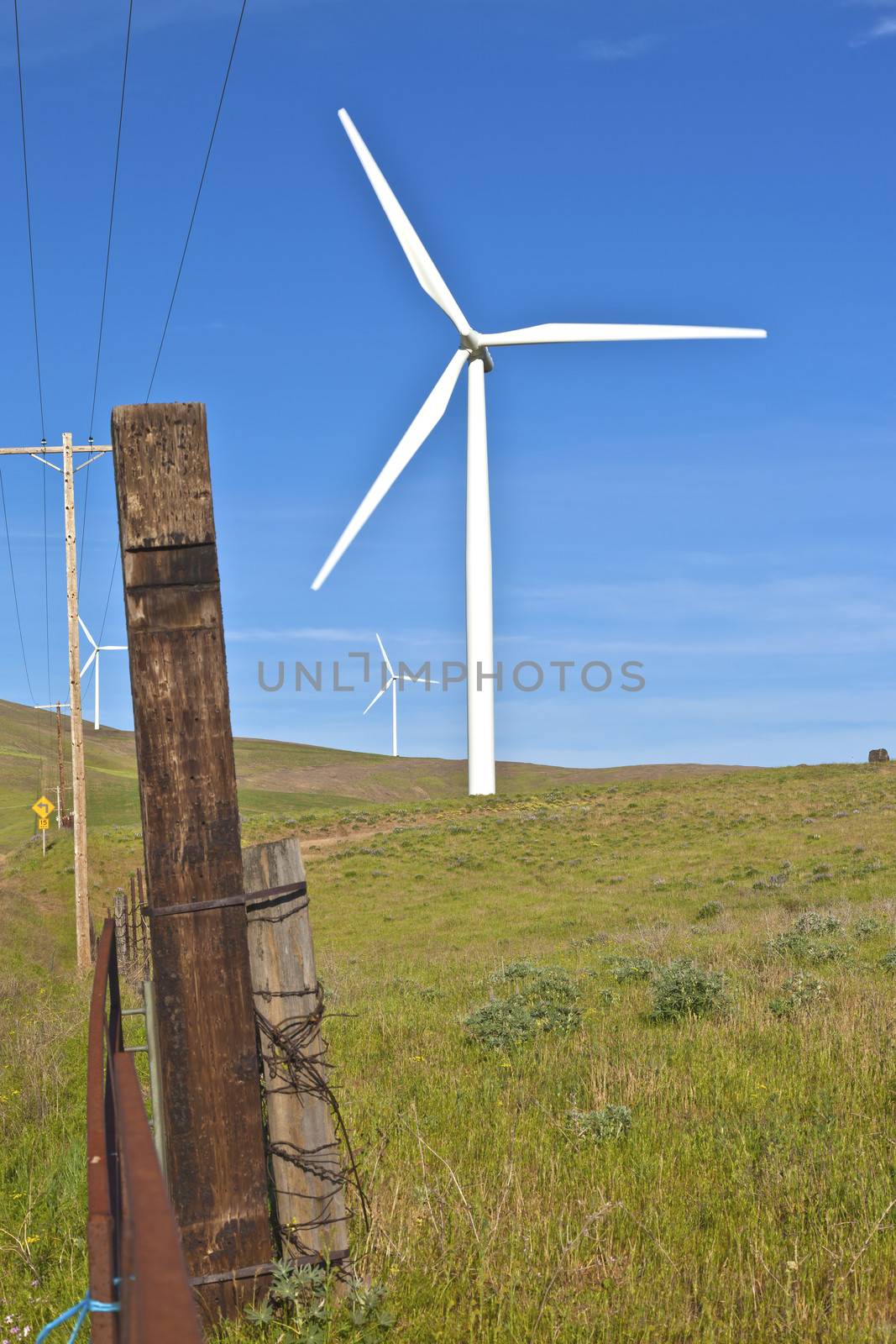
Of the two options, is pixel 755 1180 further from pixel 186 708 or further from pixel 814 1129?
pixel 186 708

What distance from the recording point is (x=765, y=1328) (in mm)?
3957

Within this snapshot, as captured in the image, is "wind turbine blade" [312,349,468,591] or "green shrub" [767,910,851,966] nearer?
"green shrub" [767,910,851,966]

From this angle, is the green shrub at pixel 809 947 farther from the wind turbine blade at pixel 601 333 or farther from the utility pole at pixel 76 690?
the wind turbine blade at pixel 601 333

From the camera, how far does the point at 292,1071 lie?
4.06 m

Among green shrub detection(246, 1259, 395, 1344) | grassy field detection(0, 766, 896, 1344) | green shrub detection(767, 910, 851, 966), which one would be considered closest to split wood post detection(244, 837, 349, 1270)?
green shrub detection(246, 1259, 395, 1344)

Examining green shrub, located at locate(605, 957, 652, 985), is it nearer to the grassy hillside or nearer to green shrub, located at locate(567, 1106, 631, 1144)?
green shrub, located at locate(567, 1106, 631, 1144)

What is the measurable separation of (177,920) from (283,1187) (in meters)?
1.08

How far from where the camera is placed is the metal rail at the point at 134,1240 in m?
1.31

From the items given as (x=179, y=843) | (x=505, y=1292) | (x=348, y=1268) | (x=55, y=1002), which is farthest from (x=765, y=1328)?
(x=55, y=1002)

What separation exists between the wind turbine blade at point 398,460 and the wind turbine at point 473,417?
0.03m

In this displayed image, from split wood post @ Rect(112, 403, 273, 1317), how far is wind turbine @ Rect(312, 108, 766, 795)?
35612mm

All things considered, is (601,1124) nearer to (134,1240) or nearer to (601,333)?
(134,1240)

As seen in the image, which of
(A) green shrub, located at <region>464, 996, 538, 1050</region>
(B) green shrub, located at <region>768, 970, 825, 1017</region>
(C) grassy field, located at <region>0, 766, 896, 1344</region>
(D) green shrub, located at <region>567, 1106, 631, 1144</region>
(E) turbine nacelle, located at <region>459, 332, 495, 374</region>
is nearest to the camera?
(C) grassy field, located at <region>0, 766, 896, 1344</region>

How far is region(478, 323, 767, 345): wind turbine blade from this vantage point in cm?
4166
